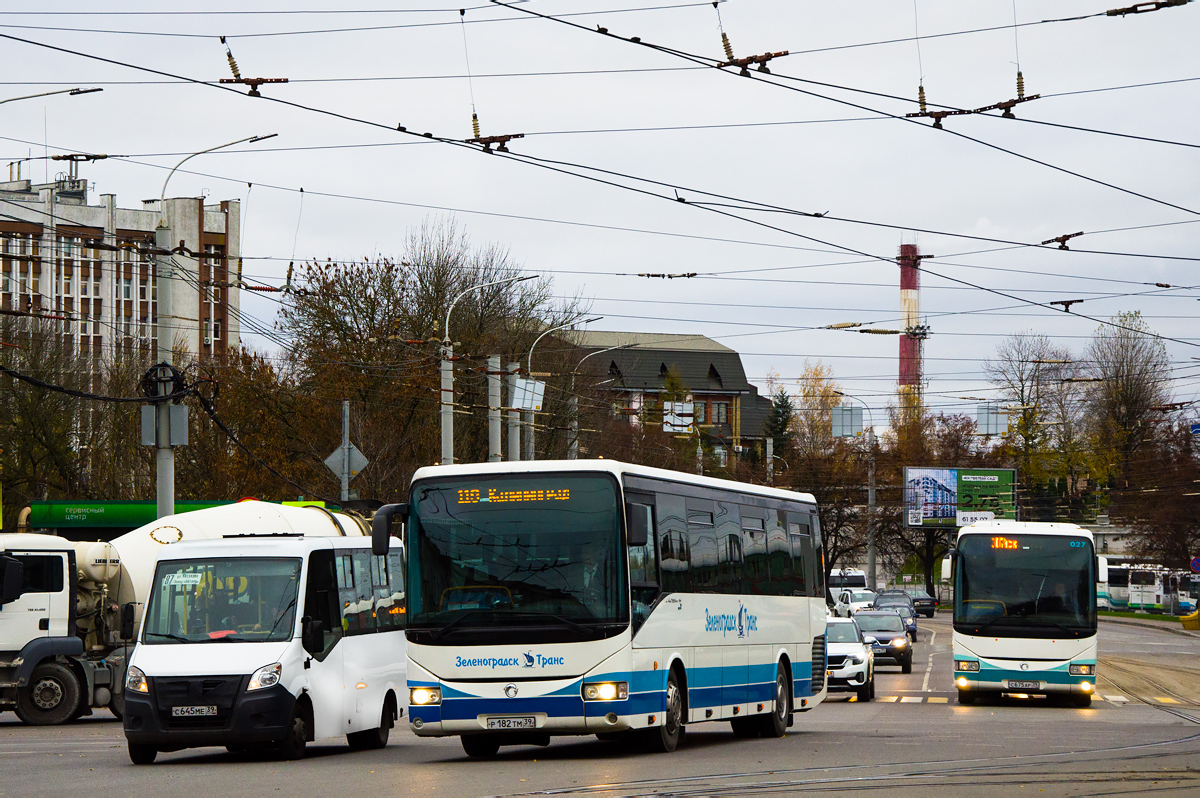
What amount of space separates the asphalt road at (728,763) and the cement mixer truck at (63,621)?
488 mm

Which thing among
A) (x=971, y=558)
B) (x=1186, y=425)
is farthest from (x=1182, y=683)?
(x=1186, y=425)

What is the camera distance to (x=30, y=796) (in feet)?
40.7

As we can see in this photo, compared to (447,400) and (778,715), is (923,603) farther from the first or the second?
(778,715)

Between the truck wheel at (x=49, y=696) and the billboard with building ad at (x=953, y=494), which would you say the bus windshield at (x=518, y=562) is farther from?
the billboard with building ad at (x=953, y=494)

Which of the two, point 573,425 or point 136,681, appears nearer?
point 136,681

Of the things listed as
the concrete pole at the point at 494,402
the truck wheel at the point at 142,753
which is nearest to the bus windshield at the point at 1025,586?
the concrete pole at the point at 494,402

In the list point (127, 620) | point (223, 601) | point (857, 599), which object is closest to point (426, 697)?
point (223, 601)

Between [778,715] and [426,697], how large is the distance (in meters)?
5.76

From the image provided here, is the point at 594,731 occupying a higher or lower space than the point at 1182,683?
higher

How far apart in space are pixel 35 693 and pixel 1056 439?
72.0 m

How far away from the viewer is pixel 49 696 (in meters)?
22.7

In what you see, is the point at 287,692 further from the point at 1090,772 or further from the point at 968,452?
the point at 968,452

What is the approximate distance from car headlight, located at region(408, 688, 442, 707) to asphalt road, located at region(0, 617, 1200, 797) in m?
0.58

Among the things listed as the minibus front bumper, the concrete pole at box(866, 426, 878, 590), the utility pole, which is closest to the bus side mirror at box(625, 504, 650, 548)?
the minibus front bumper
